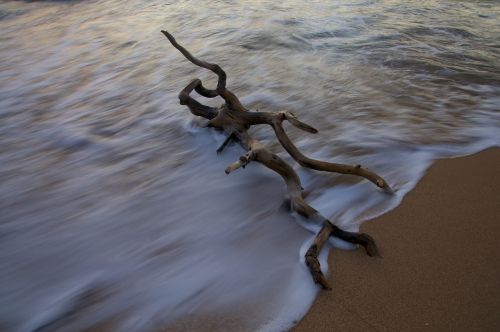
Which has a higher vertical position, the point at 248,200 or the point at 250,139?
the point at 250,139

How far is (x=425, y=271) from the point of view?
178 centimetres

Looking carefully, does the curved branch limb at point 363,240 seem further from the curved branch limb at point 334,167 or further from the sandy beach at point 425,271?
the curved branch limb at point 334,167

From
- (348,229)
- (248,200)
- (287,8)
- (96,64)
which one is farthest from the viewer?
(287,8)

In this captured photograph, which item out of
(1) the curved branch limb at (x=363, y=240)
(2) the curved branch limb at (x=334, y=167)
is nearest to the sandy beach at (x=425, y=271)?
(1) the curved branch limb at (x=363, y=240)

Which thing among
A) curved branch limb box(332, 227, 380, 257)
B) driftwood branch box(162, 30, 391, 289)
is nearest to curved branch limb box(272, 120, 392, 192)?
driftwood branch box(162, 30, 391, 289)

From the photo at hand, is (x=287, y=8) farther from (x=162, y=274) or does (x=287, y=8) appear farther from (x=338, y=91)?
(x=162, y=274)

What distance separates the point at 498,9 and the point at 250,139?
18.5 ft

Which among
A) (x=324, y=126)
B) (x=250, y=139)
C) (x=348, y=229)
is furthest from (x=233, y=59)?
(x=348, y=229)

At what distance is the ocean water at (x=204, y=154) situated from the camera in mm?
1901

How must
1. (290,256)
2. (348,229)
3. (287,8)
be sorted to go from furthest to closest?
(287,8)
(348,229)
(290,256)

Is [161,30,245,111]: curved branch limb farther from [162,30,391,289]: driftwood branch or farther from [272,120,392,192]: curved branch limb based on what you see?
[272,120,392,192]: curved branch limb

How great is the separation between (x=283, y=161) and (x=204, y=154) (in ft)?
3.04

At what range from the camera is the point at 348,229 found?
6.97ft

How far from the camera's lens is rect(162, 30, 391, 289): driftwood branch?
1.91 meters
